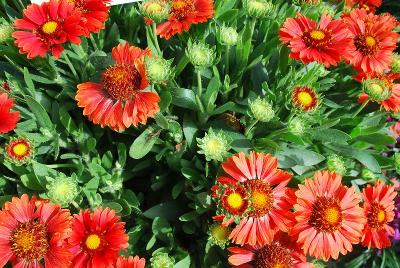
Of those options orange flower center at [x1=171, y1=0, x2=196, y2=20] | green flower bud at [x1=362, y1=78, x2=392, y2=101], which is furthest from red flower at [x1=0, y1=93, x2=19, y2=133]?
green flower bud at [x1=362, y1=78, x2=392, y2=101]

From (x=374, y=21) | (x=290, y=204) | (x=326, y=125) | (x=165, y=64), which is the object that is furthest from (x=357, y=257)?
(x=165, y=64)

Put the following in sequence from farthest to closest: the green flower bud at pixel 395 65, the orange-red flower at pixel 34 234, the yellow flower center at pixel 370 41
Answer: the green flower bud at pixel 395 65 → the yellow flower center at pixel 370 41 → the orange-red flower at pixel 34 234

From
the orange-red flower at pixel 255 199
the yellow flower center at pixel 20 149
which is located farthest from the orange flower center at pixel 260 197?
the yellow flower center at pixel 20 149

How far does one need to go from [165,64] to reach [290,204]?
0.60m

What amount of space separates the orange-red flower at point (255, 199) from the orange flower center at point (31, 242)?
1.74 feet

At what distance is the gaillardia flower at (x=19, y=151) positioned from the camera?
1367mm

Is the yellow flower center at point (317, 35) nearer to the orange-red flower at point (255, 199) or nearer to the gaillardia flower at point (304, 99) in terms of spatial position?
the gaillardia flower at point (304, 99)

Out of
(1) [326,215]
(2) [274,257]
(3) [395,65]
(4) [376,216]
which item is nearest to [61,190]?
(2) [274,257]

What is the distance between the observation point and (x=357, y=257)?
2.08m

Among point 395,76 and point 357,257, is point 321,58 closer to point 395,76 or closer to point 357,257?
point 395,76

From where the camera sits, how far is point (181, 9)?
5.04 ft

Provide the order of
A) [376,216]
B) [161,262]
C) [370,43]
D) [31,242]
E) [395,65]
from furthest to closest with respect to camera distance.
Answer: [395,65] → [370,43] → [376,216] → [161,262] → [31,242]

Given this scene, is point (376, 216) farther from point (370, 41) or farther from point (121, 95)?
point (121, 95)

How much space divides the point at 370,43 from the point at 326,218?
2.43 ft
